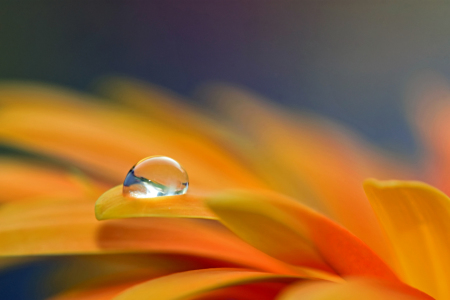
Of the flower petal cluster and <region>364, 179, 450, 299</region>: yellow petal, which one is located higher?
the flower petal cluster

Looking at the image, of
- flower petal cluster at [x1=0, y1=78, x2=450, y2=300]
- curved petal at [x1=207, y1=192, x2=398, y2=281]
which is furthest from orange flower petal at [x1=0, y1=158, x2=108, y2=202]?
curved petal at [x1=207, y1=192, x2=398, y2=281]

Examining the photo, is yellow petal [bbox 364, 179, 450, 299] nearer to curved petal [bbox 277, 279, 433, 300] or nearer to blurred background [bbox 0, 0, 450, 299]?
curved petal [bbox 277, 279, 433, 300]

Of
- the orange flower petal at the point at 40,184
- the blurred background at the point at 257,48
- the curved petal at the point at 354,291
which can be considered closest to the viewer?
the curved petal at the point at 354,291

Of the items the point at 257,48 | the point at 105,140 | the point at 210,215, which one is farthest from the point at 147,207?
the point at 257,48

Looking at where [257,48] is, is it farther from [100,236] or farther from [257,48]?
[100,236]

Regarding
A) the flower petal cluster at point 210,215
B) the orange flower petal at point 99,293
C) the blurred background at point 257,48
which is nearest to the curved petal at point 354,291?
the flower petal cluster at point 210,215

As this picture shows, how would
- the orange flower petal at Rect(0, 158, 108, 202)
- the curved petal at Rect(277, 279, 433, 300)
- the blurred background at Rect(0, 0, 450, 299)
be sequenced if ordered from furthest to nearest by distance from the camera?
the blurred background at Rect(0, 0, 450, 299) → the orange flower petal at Rect(0, 158, 108, 202) → the curved petal at Rect(277, 279, 433, 300)

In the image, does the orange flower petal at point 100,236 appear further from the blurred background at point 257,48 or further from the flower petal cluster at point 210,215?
the blurred background at point 257,48
